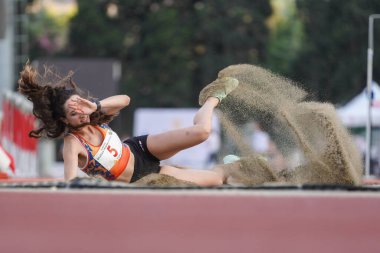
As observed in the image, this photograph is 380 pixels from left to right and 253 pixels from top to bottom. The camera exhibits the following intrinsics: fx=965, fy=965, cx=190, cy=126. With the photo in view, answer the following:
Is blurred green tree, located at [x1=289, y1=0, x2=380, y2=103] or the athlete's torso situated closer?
the athlete's torso

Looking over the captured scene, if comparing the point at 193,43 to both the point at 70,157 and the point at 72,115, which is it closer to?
the point at 72,115

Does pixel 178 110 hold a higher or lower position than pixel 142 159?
lower

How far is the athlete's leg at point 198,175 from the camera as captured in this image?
6301mm

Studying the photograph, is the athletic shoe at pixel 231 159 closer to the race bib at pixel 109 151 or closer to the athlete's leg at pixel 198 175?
the athlete's leg at pixel 198 175

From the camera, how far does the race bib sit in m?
6.20

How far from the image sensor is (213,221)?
140 inches

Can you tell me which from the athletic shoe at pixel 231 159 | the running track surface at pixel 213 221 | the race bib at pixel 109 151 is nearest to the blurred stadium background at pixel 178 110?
the running track surface at pixel 213 221

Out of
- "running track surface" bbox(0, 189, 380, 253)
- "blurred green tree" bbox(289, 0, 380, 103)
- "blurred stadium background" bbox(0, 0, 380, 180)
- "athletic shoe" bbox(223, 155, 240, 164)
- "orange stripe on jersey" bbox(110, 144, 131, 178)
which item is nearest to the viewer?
"running track surface" bbox(0, 189, 380, 253)

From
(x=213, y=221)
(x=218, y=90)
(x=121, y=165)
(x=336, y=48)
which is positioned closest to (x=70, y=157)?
(x=121, y=165)

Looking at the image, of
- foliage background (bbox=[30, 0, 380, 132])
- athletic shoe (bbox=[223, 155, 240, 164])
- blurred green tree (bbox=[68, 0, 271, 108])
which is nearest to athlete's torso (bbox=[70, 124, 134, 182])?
athletic shoe (bbox=[223, 155, 240, 164])

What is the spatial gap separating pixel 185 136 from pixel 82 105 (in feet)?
2.27

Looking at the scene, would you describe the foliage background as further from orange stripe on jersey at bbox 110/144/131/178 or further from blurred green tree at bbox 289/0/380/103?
orange stripe on jersey at bbox 110/144/131/178

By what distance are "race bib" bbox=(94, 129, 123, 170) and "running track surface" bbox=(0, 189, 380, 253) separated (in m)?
2.53

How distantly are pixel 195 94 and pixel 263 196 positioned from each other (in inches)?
1923
